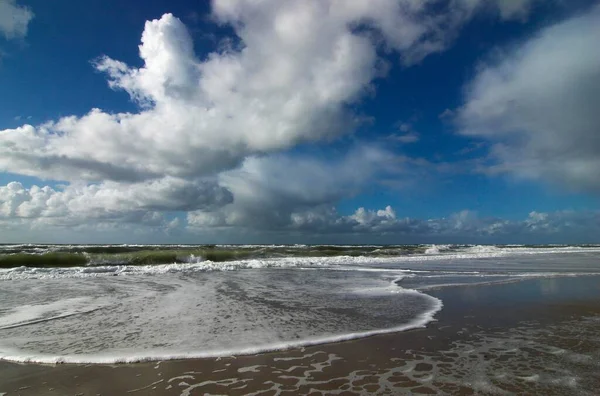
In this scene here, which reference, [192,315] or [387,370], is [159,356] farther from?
[387,370]

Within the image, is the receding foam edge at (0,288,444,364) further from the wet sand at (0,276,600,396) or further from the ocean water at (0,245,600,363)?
the wet sand at (0,276,600,396)

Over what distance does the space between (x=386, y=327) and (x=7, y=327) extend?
31.7 ft

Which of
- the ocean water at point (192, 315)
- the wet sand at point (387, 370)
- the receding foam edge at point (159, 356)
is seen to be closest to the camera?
the wet sand at point (387, 370)

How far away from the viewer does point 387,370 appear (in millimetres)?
5938

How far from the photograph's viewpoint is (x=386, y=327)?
28.8 ft

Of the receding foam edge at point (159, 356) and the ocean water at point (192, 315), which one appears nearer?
the receding foam edge at point (159, 356)

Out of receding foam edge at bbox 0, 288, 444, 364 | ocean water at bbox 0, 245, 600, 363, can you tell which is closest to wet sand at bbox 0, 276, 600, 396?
receding foam edge at bbox 0, 288, 444, 364

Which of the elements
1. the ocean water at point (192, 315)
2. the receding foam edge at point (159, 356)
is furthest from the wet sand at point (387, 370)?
the ocean water at point (192, 315)

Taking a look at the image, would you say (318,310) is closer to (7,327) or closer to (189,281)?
(7,327)

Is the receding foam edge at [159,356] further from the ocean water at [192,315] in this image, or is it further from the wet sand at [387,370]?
the wet sand at [387,370]

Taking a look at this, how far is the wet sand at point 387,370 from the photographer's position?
5242 mm

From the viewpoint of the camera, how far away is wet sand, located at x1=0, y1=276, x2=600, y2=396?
5242mm

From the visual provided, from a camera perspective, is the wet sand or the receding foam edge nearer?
the wet sand

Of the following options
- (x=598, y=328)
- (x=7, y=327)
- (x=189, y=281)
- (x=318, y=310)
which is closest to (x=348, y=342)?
(x=318, y=310)
